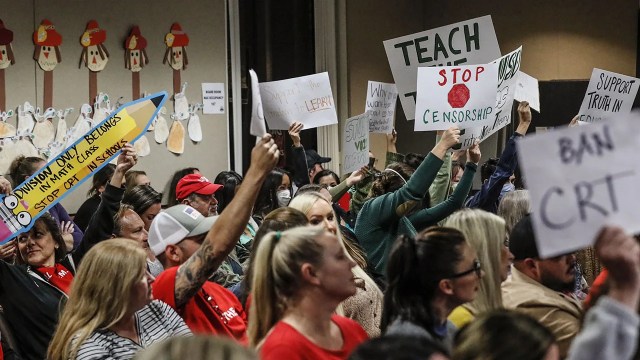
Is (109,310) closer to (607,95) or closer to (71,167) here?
(71,167)

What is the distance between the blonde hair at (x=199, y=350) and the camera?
200 cm

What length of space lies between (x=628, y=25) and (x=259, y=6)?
4.19 metres

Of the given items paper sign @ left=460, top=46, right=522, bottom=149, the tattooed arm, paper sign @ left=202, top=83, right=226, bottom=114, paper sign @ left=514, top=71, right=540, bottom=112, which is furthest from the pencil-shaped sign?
paper sign @ left=202, top=83, right=226, bottom=114

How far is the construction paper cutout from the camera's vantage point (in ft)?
27.1

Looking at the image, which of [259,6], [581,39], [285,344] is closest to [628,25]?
[581,39]

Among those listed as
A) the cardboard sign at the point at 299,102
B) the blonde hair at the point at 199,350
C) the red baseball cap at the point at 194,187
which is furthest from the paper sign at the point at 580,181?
the cardboard sign at the point at 299,102

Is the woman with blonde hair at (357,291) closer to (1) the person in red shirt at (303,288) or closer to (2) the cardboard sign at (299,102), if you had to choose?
(1) the person in red shirt at (303,288)

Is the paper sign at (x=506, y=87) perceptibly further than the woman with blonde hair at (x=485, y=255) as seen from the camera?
Yes

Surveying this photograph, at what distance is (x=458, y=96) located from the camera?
616 cm

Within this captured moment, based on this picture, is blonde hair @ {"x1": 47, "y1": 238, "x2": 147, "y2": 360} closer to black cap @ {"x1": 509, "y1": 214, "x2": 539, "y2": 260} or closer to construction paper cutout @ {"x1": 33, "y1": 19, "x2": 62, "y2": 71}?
black cap @ {"x1": 509, "y1": 214, "x2": 539, "y2": 260}

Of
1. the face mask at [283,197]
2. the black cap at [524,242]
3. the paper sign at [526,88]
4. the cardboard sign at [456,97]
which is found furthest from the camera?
the paper sign at [526,88]

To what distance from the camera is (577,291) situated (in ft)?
14.4

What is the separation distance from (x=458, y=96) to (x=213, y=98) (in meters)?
3.96

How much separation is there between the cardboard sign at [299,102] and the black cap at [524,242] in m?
3.43
